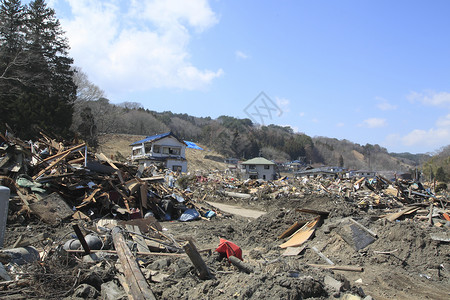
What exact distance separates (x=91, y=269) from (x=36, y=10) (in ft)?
115

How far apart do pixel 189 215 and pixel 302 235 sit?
5.18m

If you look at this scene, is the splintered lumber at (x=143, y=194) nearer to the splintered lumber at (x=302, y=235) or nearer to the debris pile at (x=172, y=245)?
the debris pile at (x=172, y=245)

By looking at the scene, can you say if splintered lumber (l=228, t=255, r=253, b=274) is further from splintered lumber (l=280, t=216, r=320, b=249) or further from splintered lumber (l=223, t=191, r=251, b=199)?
splintered lumber (l=223, t=191, r=251, b=199)

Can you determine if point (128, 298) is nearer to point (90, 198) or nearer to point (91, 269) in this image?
point (91, 269)

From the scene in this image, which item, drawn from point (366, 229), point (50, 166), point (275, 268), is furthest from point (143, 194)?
point (275, 268)

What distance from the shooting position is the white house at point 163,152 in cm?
4216

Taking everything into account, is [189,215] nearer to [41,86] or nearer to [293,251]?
[293,251]

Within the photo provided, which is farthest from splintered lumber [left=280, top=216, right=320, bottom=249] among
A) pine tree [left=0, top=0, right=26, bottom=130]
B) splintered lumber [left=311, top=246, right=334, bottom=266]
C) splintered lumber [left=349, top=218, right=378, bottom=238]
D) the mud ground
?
pine tree [left=0, top=0, right=26, bottom=130]

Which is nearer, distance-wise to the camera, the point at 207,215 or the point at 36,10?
the point at 207,215

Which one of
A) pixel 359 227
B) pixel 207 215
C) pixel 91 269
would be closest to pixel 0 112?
pixel 207 215

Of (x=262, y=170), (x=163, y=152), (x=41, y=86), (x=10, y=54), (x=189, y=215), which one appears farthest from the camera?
(x=262, y=170)

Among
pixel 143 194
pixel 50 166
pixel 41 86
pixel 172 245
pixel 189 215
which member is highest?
pixel 41 86

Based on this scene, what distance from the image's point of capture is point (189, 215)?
39.5ft

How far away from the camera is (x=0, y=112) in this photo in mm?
23891
